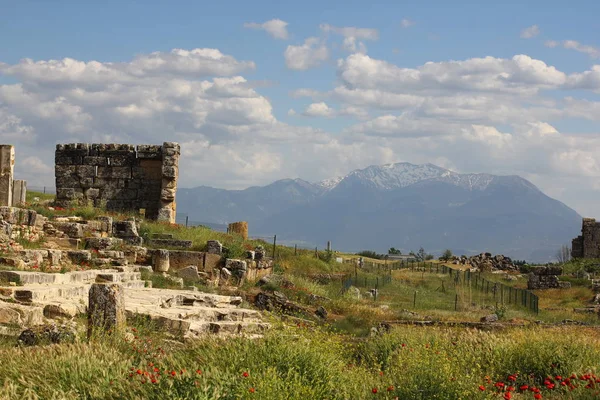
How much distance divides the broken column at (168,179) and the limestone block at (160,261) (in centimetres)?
656

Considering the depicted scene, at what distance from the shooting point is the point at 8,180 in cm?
2798

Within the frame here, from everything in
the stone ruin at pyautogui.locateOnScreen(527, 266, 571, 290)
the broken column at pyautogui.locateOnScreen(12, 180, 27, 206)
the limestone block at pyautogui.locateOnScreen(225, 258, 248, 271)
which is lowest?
the stone ruin at pyautogui.locateOnScreen(527, 266, 571, 290)

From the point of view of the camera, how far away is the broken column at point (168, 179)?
108 feet

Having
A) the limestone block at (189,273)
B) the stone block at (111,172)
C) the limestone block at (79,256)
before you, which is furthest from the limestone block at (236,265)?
the stone block at (111,172)

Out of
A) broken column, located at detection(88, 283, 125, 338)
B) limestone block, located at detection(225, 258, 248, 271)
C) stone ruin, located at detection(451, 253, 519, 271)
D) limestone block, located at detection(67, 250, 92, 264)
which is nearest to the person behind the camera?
broken column, located at detection(88, 283, 125, 338)

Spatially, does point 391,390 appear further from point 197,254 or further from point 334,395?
point 197,254

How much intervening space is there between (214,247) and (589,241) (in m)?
37.4

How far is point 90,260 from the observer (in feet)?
77.3

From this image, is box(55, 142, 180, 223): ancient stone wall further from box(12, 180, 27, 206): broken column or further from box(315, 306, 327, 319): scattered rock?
box(315, 306, 327, 319): scattered rock

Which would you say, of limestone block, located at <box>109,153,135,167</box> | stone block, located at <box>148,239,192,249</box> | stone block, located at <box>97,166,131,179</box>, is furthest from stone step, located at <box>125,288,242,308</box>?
limestone block, located at <box>109,153,135,167</box>

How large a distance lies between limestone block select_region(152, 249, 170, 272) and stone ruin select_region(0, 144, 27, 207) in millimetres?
5438

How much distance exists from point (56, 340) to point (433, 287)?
90.8 feet

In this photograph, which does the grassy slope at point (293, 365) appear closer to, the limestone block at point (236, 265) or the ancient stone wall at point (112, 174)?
the limestone block at point (236, 265)

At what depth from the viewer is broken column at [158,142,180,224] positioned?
32812 millimetres
